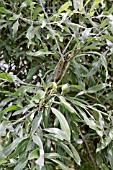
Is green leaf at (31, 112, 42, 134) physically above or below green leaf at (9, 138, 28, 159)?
above

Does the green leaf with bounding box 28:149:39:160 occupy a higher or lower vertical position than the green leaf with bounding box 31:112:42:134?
lower

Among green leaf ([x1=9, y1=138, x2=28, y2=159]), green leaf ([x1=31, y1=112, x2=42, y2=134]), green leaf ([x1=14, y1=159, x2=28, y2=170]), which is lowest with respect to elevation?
green leaf ([x1=14, y1=159, x2=28, y2=170])

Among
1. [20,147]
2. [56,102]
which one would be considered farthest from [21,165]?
[56,102]

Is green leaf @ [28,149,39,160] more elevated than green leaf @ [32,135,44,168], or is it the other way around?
green leaf @ [32,135,44,168]

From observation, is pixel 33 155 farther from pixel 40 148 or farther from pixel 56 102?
pixel 56 102

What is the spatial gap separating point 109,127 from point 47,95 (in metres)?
0.21

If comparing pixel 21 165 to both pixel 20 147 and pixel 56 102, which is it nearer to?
pixel 20 147

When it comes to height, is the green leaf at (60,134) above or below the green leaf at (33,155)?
→ above

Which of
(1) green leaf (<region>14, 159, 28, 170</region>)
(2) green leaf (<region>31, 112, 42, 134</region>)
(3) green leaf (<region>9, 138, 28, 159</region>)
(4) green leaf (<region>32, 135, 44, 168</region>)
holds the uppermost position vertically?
(2) green leaf (<region>31, 112, 42, 134</region>)

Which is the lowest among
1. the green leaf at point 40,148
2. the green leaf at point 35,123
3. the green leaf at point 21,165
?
the green leaf at point 21,165

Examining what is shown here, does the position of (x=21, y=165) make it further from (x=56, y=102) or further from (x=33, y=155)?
(x=56, y=102)

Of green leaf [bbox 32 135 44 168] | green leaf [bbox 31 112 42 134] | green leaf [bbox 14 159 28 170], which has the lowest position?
green leaf [bbox 14 159 28 170]

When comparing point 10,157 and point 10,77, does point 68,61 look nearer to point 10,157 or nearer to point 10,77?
point 10,77

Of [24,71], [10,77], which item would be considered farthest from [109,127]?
[24,71]
